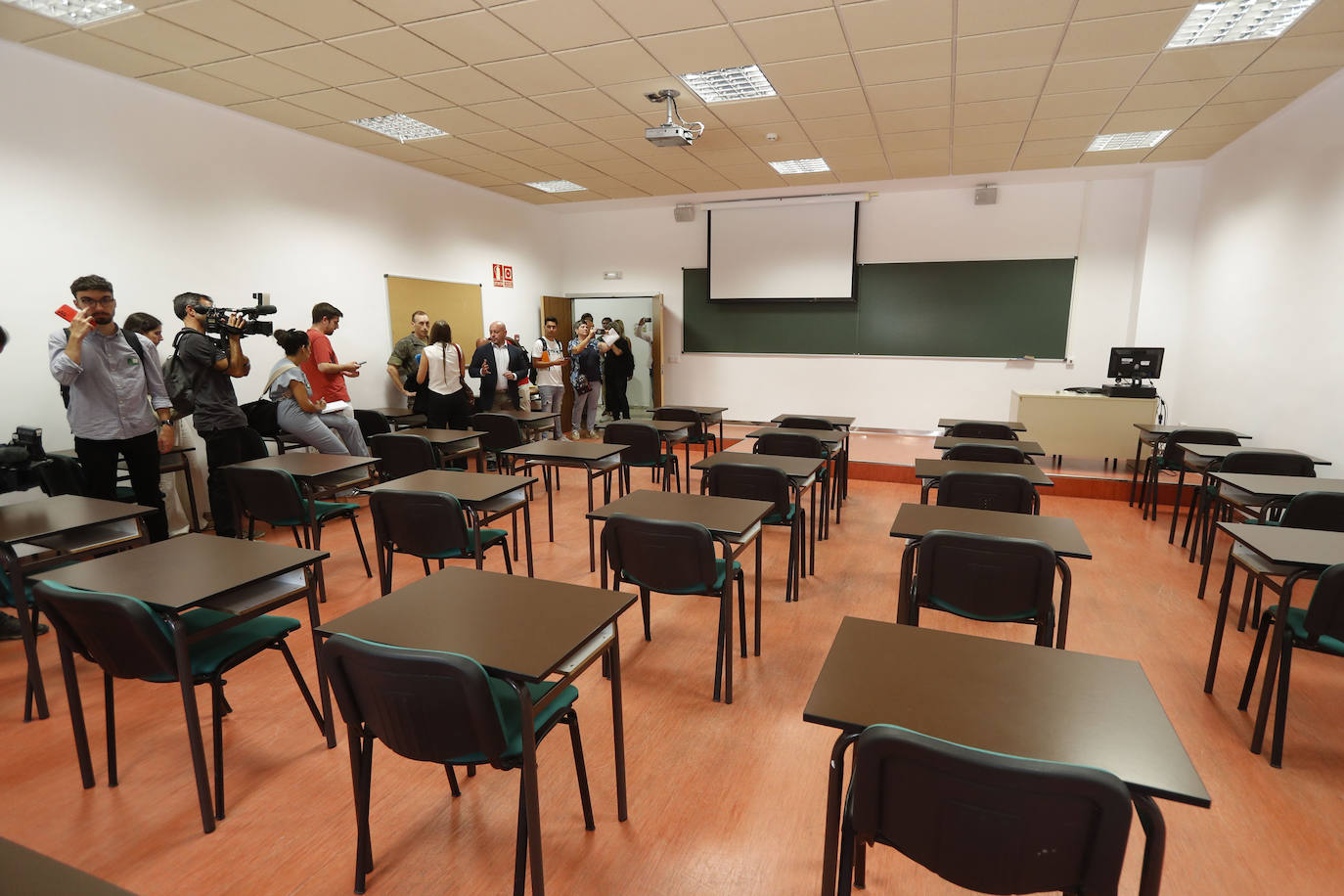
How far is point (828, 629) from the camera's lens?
328 centimetres

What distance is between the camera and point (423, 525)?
299 centimetres

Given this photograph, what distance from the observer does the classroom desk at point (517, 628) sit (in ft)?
4.94

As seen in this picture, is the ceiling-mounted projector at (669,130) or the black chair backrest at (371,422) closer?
the ceiling-mounted projector at (669,130)

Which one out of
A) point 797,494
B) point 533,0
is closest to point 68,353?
point 533,0

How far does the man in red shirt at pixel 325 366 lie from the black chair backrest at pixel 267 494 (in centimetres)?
173

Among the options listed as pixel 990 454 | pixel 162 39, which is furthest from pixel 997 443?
pixel 162 39

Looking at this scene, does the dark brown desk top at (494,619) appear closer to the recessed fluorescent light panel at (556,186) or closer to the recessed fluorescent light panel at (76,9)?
the recessed fluorescent light panel at (76,9)

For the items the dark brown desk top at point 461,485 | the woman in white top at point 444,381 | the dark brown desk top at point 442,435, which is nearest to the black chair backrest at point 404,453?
the dark brown desk top at point 442,435

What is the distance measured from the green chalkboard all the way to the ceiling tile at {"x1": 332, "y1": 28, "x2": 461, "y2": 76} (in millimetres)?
5374

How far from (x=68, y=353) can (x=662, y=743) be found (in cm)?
351

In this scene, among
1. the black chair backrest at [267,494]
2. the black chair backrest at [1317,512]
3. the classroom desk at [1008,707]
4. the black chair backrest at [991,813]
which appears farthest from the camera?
the black chair backrest at [267,494]

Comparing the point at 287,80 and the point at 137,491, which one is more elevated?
the point at 287,80

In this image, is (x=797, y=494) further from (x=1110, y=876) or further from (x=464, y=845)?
(x=1110, y=876)

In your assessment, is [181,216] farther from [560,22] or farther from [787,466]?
[787,466]
